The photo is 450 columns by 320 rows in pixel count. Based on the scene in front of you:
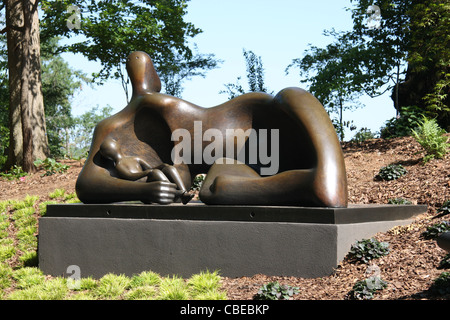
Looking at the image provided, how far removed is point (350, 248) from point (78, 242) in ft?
11.8

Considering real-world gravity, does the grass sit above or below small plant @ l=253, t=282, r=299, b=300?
below

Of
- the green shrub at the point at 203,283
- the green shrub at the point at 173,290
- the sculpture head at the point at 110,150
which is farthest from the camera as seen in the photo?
the sculpture head at the point at 110,150

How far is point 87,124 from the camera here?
1800 inches

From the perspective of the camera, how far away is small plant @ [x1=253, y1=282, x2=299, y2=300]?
490cm

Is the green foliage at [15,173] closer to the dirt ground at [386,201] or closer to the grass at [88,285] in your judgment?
the dirt ground at [386,201]

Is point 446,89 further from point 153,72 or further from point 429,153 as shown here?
point 153,72

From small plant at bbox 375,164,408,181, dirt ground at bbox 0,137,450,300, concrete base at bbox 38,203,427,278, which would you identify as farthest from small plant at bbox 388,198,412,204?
small plant at bbox 375,164,408,181

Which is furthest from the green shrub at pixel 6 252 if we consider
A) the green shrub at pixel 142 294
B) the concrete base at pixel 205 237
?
the green shrub at pixel 142 294

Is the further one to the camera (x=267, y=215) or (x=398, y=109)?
(x=398, y=109)

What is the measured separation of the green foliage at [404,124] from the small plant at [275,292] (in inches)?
366

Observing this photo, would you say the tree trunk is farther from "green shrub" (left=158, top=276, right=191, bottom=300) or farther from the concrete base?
"green shrub" (left=158, top=276, right=191, bottom=300)

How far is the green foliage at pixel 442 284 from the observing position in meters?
4.45

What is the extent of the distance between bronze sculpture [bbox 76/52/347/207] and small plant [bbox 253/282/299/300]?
108 cm

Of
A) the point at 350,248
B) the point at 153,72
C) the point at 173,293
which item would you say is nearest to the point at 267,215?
the point at 350,248
